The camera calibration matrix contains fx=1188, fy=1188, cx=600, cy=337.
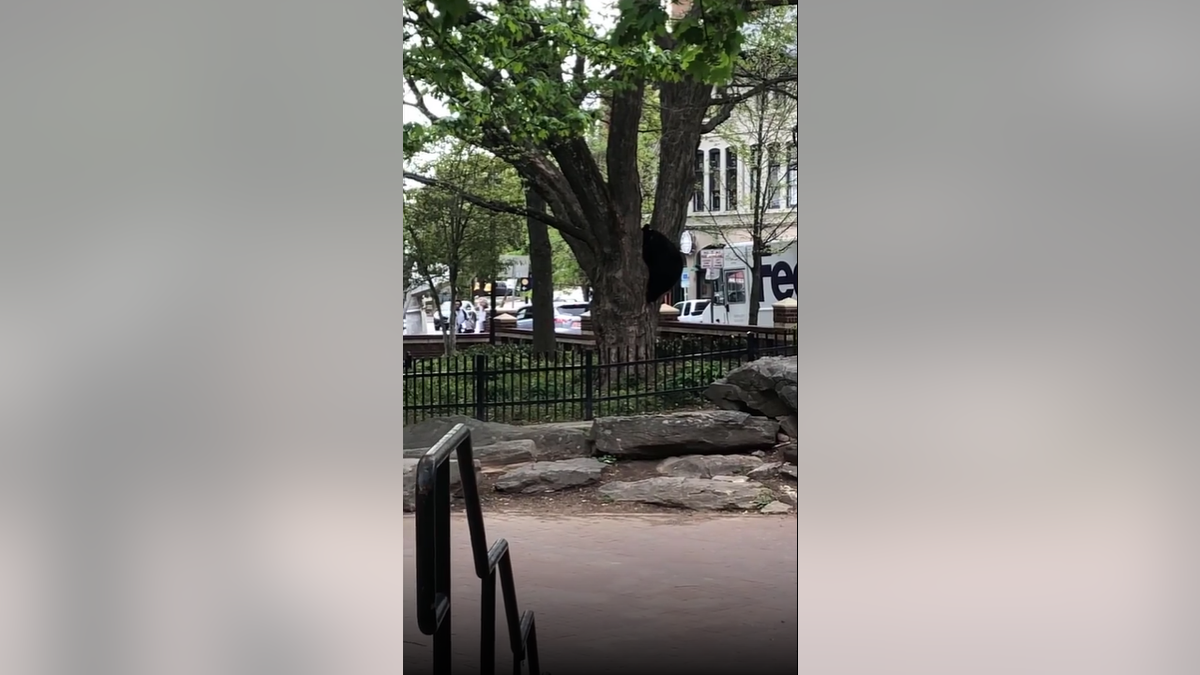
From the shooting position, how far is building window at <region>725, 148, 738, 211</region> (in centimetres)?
361

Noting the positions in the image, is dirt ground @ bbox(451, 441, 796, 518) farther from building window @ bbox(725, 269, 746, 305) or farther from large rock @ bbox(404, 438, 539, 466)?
building window @ bbox(725, 269, 746, 305)

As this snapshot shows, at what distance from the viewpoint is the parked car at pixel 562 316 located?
146 inches

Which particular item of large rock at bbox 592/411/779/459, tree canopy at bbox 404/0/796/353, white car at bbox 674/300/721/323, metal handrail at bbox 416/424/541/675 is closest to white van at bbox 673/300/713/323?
white car at bbox 674/300/721/323

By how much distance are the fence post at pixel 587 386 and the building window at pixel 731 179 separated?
63 centimetres

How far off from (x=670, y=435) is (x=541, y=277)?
2.08 ft

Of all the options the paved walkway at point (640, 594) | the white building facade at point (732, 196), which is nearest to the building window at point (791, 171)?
the white building facade at point (732, 196)

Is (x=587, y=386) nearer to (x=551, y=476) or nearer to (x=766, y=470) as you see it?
(x=551, y=476)

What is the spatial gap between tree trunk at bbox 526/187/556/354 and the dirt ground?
1.38 ft

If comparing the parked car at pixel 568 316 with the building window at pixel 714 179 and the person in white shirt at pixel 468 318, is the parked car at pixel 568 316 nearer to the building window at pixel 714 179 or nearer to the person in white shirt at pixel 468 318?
the person in white shirt at pixel 468 318
